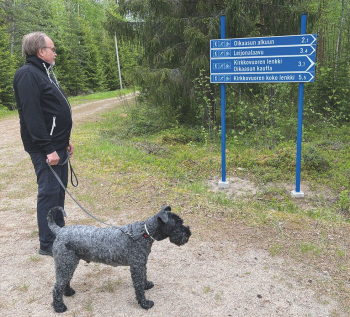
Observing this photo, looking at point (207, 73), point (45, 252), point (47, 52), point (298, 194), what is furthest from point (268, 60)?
point (207, 73)

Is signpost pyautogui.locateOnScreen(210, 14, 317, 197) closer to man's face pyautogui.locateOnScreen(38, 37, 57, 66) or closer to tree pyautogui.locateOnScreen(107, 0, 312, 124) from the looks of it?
man's face pyautogui.locateOnScreen(38, 37, 57, 66)

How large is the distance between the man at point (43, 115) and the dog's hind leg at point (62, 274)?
945 mm

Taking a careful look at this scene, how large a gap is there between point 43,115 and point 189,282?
7.37ft

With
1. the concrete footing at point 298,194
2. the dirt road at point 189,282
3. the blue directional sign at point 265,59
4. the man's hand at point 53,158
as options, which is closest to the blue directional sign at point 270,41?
the blue directional sign at point 265,59

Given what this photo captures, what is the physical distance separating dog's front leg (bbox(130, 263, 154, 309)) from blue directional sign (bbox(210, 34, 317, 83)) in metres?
3.80

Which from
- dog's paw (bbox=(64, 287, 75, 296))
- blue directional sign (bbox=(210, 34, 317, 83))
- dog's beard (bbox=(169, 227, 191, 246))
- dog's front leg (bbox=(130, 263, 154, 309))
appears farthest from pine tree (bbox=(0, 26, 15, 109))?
dog's beard (bbox=(169, 227, 191, 246))

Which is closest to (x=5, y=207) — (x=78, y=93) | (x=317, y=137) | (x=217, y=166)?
(x=217, y=166)

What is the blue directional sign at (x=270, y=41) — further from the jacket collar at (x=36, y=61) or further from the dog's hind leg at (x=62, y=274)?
the dog's hind leg at (x=62, y=274)

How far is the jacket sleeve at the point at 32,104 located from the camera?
3029mm

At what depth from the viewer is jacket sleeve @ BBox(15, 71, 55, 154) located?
303cm

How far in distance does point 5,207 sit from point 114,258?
10.9 feet

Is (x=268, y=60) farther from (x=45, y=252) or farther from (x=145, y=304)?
(x=45, y=252)

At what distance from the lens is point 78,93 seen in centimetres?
3052

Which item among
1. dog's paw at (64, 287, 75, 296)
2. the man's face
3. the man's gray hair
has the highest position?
the man's gray hair
